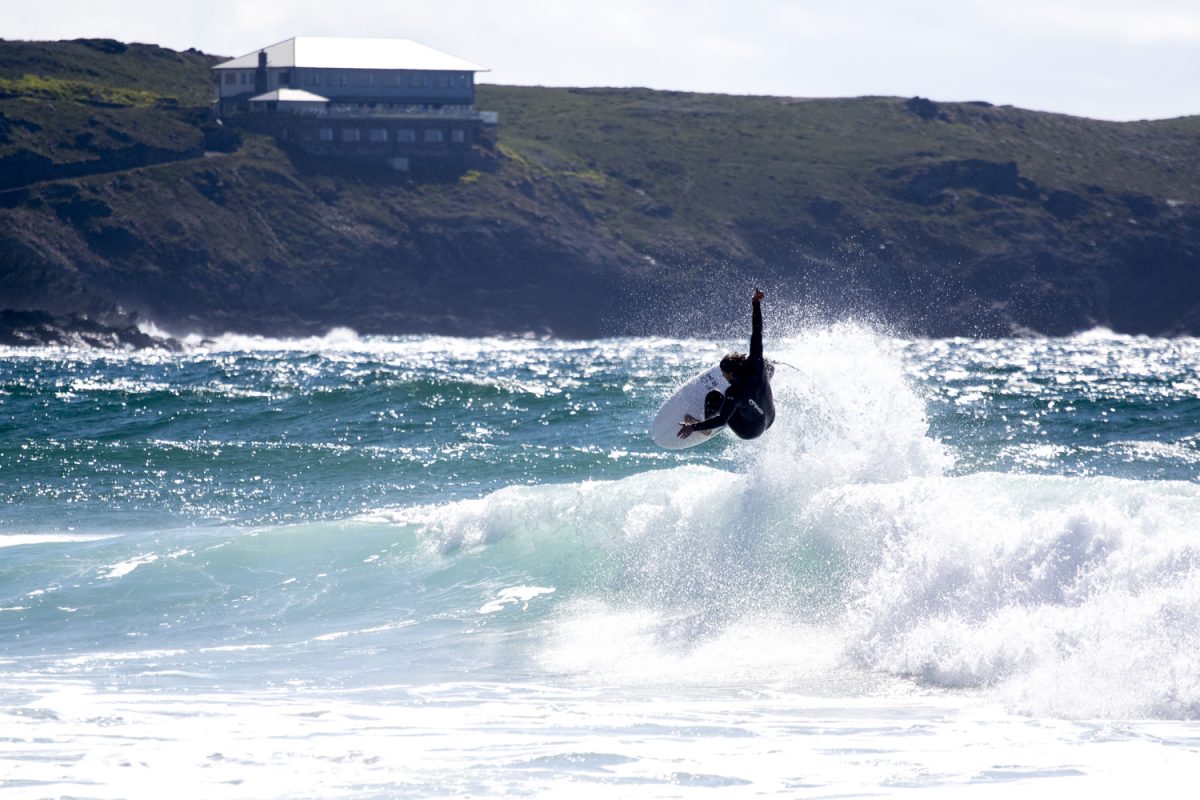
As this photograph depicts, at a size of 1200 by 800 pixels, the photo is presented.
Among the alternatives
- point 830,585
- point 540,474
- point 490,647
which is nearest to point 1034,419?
point 540,474

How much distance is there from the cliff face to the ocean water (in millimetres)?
66309

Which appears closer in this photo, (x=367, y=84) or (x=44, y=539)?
(x=44, y=539)

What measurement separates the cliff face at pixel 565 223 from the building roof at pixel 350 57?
612cm

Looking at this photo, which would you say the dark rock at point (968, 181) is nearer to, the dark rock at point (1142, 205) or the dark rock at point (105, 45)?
the dark rock at point (1142, 205)

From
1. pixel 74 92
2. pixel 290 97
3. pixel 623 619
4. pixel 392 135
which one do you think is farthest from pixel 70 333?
pixel 623 619

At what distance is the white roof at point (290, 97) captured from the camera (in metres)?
97.6

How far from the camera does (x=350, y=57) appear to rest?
101m

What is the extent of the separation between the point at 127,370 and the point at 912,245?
73.2m

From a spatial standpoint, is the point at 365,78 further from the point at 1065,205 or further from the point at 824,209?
the point at 1065,205

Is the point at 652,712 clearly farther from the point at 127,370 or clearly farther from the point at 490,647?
the point at 127,370

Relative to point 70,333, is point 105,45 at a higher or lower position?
higher

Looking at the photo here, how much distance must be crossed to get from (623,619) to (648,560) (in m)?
1.52

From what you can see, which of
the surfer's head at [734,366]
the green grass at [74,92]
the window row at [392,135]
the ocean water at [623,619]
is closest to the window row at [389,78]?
the window row at [392,135]

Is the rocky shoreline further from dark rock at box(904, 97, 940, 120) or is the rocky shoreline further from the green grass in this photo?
dark rock at box(904, 97, 940, 120)
